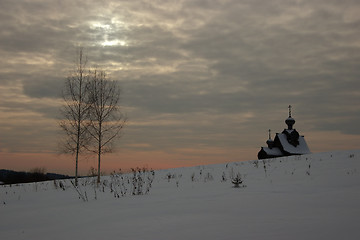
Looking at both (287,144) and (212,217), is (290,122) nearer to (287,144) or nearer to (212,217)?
(287,144)

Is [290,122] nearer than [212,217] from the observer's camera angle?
No

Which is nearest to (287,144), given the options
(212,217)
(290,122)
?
(290,122)

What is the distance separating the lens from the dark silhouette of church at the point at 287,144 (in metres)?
50.0

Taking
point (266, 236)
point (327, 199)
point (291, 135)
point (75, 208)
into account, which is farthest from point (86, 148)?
point (291, 135)

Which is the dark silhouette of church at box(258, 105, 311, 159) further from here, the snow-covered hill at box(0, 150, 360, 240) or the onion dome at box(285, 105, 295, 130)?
the snow-covered hill at box(0, 150, 360, 240)

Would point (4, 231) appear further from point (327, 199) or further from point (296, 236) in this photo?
point (327, 199)

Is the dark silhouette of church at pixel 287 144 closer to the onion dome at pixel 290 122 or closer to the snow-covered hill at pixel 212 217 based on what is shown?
the onion dome at pixel 290 122

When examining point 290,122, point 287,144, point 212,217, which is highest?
point 290,122

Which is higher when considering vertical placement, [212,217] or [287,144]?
[287,144]

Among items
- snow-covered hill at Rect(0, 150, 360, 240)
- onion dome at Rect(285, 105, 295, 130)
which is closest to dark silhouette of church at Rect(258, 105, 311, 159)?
onion dome at Rect(285, 105, 295, 130)

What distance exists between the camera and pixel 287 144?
50781 mm

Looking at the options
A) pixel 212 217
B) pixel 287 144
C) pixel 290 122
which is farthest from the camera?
pixel 290 122

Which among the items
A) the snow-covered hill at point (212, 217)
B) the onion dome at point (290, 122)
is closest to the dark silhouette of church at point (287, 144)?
the onion dome at point (290, 122)

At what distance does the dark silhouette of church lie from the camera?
50.0m
